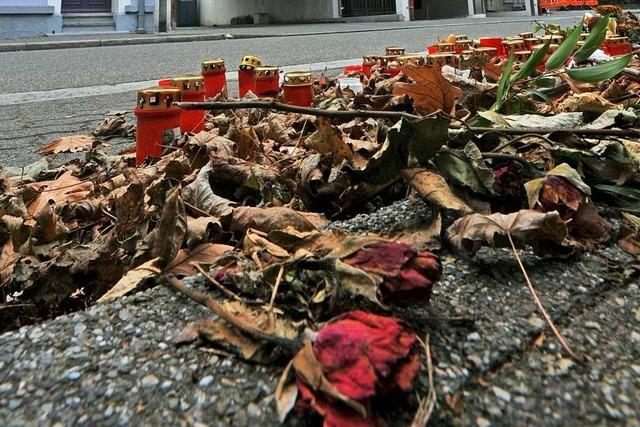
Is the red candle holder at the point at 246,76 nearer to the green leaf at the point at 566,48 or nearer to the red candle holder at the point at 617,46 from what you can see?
the green leaf at the point at 566,48

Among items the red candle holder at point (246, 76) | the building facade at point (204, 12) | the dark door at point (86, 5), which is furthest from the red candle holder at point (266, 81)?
the dark door at point (86, 5)

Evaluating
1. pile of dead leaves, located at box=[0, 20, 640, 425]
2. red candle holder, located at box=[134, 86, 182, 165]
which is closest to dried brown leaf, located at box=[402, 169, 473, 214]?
pile of dead leaves, located at box=[0, 20, 640, 425]

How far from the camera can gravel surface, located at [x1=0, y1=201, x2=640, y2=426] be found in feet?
1.65

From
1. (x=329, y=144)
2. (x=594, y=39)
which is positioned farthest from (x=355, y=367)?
(x=594, y=39)

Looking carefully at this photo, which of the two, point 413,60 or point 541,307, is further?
point 413,60

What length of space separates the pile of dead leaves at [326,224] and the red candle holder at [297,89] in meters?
0.37

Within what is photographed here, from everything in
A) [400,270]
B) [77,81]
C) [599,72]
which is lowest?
[400,270]

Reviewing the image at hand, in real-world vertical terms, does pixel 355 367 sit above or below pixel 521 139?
below

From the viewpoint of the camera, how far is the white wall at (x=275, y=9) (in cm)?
1808

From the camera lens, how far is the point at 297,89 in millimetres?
1729

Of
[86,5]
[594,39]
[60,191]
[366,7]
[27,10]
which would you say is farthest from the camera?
[366,7]

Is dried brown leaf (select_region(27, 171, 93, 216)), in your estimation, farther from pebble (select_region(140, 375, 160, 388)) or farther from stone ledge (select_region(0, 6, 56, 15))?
stone ledge (select_region(0, 6, 56, 15))

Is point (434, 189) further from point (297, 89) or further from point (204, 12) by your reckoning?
point (204, 12)

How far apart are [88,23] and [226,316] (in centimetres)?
1289
